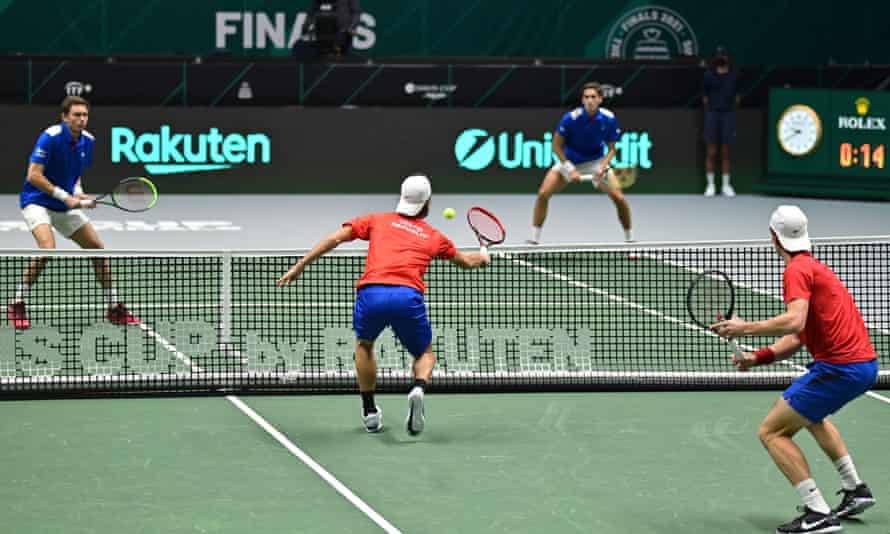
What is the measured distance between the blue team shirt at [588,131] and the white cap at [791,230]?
364 inches

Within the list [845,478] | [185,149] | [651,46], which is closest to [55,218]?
[845,478]

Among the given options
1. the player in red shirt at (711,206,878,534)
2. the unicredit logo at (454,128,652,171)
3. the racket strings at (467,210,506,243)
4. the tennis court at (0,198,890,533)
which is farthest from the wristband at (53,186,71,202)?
the unicredit logo at (454,128,652,171)

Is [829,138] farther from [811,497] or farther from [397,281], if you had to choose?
[811,497]

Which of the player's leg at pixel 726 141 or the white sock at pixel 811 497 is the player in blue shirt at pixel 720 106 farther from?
the white sock at pixel 811 497

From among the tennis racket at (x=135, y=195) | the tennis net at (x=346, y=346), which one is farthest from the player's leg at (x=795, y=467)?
the tennis racket at (x=135, y=195)

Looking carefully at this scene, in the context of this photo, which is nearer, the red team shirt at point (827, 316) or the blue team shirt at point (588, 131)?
the red team shirt at point (827, 316)

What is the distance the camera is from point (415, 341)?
9492 millimetres

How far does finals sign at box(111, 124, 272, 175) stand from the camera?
22391 mm

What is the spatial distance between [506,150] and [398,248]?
14.1 meters

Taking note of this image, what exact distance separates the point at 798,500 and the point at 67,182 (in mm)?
7042

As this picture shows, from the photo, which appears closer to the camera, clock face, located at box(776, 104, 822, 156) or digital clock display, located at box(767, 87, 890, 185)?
digital clock display, located at box(767, 87, 890, 185)

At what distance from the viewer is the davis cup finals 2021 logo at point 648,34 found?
27.3m

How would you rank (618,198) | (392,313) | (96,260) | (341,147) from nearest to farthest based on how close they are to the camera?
(392,313), (96,260), (618,198), (341,147)

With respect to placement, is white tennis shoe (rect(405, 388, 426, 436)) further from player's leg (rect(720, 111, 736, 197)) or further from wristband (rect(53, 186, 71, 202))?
player's leg (rect(720, 111, 736, 197))
